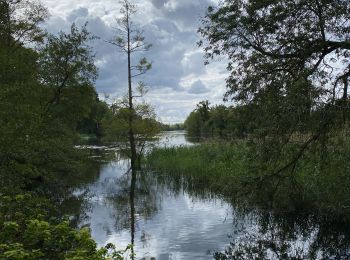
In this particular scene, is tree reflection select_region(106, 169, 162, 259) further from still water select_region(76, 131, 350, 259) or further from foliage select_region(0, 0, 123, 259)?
foliage select_region(0, 0, 123, 259)

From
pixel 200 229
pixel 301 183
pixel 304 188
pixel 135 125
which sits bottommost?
pixel 200 229

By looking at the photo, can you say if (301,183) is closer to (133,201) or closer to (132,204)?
(132,204)

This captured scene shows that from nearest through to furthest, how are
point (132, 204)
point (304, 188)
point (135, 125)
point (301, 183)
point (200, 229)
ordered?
point (200, 229) < point (304, 188) < point (301, 183) < point (132, 204) < point (135, 125)

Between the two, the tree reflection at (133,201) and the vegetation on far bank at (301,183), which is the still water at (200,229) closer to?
the tree reflection at (133,201)

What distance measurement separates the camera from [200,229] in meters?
15.9

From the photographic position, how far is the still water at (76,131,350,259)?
13.1m

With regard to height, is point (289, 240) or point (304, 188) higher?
point (304, 188)

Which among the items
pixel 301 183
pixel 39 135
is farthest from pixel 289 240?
pixel 39 135

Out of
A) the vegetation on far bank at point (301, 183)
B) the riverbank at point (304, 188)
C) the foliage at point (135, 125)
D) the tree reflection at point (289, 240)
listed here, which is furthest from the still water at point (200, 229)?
the foliage at point (135, 125)

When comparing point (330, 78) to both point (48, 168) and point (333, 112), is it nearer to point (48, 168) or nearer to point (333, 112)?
point (333, 112)

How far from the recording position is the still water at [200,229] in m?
13.1

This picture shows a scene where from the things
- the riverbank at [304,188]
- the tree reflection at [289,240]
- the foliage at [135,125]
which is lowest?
the tree reflection at [289,240]

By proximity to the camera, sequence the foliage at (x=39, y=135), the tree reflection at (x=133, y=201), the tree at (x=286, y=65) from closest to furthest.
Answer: the foliage at (x=39, y=135) < the tree at (x=286, y=65) < the tree reflection at (x=133, y=201)

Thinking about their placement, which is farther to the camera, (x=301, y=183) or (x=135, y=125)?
(x=135, y=125)
